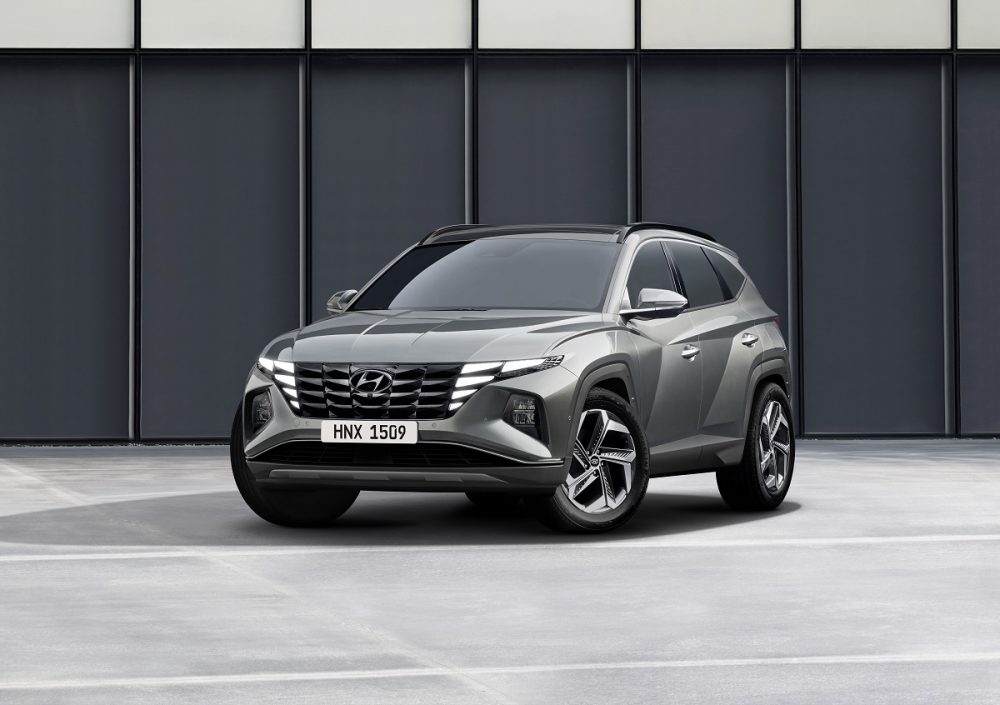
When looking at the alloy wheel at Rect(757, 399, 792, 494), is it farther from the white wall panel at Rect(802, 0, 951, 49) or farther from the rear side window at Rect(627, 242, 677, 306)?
the white wall panel at Rect(802, 0, 951, 49)

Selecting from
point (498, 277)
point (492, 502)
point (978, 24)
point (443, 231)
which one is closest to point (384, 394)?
point (498, 277)

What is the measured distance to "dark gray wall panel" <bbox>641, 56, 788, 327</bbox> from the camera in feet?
66.1

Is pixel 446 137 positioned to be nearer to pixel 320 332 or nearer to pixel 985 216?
pixel 985 216

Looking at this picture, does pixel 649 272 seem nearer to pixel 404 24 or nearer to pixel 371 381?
pixel 371 381

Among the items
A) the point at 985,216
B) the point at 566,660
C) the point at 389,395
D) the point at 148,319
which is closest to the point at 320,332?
the point at 389,395

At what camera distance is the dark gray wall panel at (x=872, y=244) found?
20125mm

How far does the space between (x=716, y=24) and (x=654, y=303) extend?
10811 mm

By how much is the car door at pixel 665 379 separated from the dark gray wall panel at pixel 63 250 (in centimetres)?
1042

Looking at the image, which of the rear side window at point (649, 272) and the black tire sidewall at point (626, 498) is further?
the rear side window at point (649, 272)

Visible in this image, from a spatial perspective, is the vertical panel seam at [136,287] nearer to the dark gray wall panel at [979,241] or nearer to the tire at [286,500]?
the dark gray wall panel at [979,241]

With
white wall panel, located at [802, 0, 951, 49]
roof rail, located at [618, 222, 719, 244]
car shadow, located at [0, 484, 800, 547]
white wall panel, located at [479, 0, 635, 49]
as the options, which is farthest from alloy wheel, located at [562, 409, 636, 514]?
white wall panel, located at [802, 0, 951, 49]

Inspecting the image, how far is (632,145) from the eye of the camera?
66.1 feet

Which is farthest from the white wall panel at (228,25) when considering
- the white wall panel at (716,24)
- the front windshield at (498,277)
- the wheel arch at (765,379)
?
the wheel arch at (765,379)

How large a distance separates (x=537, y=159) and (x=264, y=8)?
11.4ft
